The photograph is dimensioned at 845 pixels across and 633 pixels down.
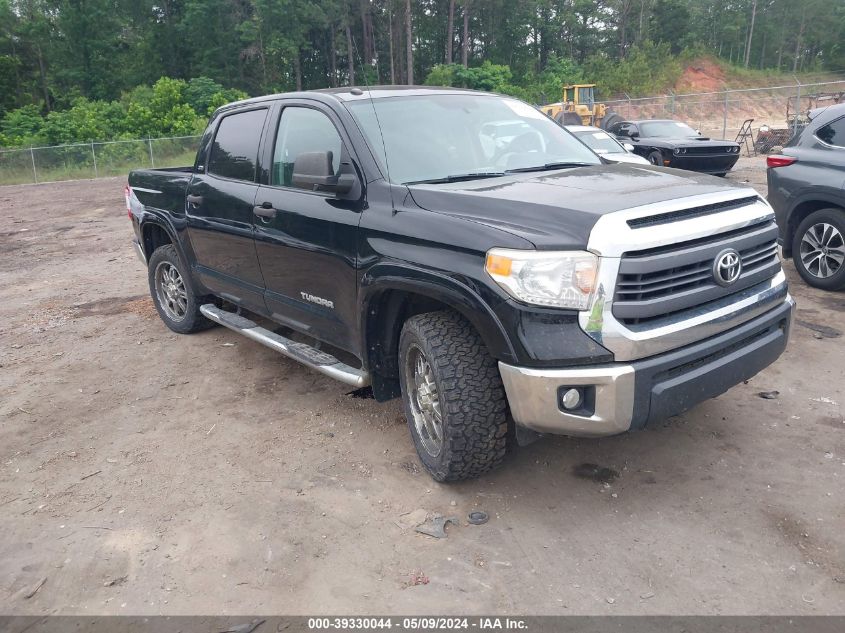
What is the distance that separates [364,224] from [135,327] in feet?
13.2

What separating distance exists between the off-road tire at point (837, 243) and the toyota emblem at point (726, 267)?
3969 mm

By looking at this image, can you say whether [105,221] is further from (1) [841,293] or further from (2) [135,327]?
(1) [841,293]

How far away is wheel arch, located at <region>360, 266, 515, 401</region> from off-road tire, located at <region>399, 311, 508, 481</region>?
0.11 meters

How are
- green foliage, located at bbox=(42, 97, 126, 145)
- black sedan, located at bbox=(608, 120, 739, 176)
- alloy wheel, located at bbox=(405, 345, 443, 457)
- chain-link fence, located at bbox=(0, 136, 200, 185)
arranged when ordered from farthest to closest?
green foliage, located at bbox=(42, 97, 126, 145)
chain-link fence, located at bbox=(0, 136, 200, 185)
black sedan, located at bbox=(608, 120, 739, 176)
alloy wheel, located at bbox=(405, 345, 443, 457)

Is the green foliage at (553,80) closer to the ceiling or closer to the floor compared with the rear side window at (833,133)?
closer to the ceiling

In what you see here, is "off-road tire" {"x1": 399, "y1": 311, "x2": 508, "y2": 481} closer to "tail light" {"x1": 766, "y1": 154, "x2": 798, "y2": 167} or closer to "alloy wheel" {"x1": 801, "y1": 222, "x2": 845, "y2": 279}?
"alloy wheel" {"x1": 801, "y1": 222, "x2": 845, "y2": 279}

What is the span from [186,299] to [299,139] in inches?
97.9

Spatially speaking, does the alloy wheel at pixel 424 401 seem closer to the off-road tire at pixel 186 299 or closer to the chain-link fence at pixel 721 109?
the off-road tire at pixel 186 299

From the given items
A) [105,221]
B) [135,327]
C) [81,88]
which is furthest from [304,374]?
[81,88]

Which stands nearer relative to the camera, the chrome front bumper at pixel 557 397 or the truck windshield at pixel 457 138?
the chrome front bumper at pixel 557 397

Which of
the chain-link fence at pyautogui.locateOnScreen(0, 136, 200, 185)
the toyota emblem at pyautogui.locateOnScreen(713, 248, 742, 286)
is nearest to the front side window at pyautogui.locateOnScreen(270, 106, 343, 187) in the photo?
the toyota emblem at pyautogui.locateOnScreen(713, 248, 742, 286)

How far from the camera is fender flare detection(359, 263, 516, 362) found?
309 cm

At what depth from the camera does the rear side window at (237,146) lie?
4887 mm

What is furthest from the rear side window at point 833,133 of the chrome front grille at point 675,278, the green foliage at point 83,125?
the green foliage at point 83,125
